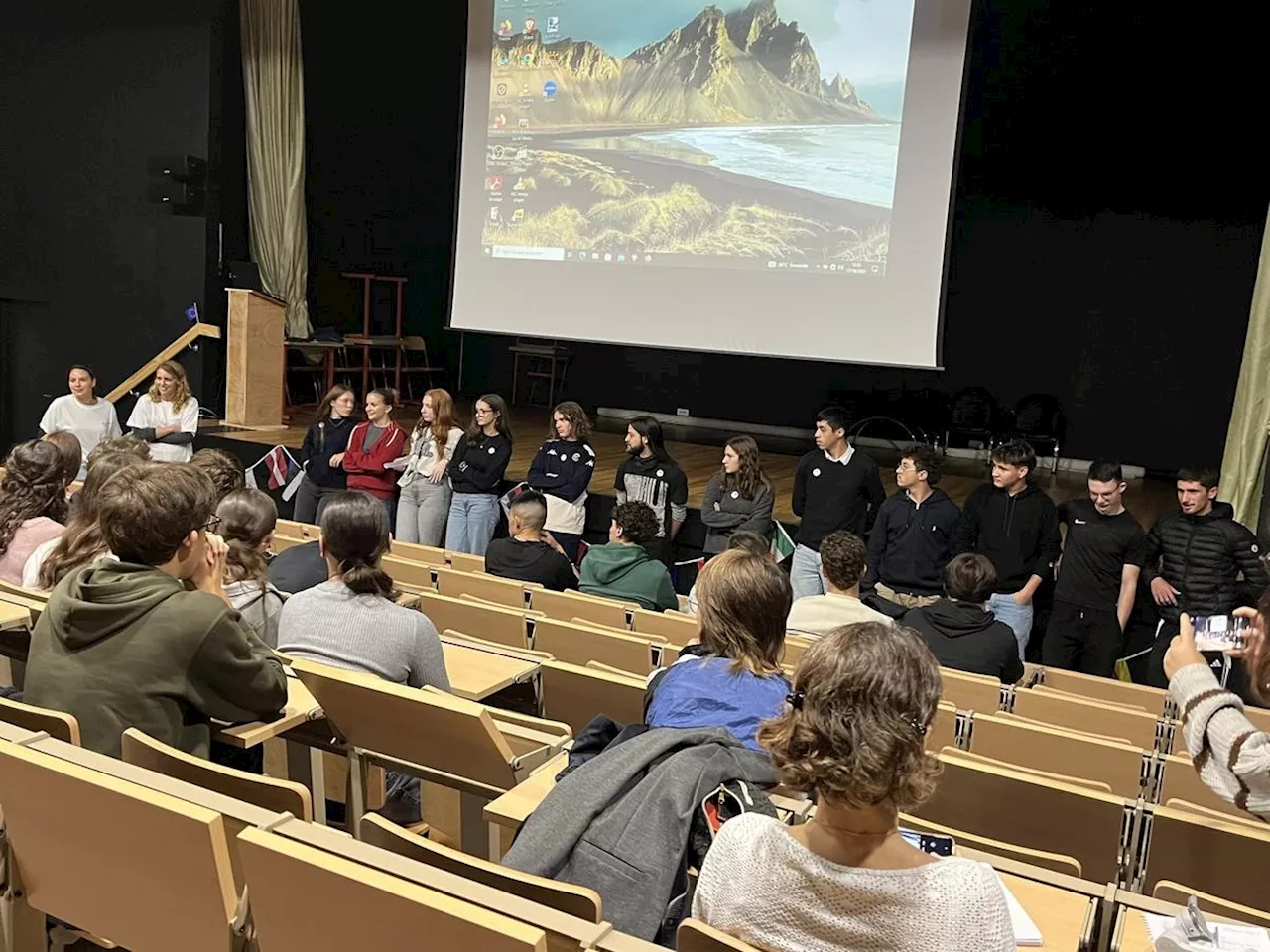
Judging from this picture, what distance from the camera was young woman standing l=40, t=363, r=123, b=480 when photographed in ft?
23.3

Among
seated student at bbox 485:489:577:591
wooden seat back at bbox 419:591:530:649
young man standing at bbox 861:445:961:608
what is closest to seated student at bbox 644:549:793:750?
wooden seat back at bbox 419:591:530:649

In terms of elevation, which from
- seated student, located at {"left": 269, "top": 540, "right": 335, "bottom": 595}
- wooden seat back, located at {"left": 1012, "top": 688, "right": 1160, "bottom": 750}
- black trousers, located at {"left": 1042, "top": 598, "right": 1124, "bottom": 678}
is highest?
seated student, located at {"left": 269, "top": 540, "right": 335, "bottom": 595}

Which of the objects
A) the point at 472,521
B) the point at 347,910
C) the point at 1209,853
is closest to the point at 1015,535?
the point at 1209,853

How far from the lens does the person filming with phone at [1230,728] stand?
2047 mm

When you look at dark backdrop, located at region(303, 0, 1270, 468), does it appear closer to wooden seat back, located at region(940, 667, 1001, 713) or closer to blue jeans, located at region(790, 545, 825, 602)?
blue jeans, located at region(790, 545, 825, 602)

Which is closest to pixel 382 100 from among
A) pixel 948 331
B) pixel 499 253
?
pixel 499 253

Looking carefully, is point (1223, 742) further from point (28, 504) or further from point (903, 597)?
point (28, 504)

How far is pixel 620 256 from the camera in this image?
777 centimetres

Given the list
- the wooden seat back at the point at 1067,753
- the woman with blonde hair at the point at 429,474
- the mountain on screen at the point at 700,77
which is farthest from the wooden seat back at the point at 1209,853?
the mountain on screen at the point at 700,77

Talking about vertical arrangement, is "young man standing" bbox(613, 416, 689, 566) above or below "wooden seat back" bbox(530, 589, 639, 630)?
above

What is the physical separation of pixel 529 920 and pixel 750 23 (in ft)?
21.7

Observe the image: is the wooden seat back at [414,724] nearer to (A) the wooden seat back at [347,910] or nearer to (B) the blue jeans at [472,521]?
(A) the wooden seat back at [347,910]

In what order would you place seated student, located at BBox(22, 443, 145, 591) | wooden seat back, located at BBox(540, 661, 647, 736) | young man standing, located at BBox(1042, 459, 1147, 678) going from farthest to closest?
young man standing, located at BBox(1042, 459, 1147, 678) → seated student, located at BBox(22, 443, 145, 591) → wooden seat back, located at BBox(540, 661, 647, 736)

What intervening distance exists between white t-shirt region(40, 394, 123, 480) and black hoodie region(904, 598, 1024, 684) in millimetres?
5599
